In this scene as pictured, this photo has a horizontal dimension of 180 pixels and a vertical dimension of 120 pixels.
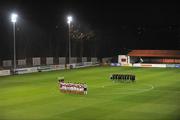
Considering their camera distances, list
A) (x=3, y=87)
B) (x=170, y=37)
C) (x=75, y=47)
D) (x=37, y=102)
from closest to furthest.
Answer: (x=37, y=102) < (x=3, y=87) < (x=75, y=47) < (x=170, y=37)

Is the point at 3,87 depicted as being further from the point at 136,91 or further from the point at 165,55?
the point at 165,55

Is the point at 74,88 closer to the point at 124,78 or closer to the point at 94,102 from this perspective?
the point at 94,102

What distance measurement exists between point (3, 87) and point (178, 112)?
75.6ft

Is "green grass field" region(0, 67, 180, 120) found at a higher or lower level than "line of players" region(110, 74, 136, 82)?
lower

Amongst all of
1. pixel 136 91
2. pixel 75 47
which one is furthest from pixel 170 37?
pixel 136 91

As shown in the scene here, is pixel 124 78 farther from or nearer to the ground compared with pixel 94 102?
farther from the ground

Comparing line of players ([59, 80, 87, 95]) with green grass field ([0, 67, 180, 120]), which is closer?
green grass field ([0, 67, 180, 120])

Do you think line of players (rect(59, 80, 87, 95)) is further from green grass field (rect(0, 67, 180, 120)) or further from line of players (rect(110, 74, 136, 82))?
line of players (rect(110, 74, 136, 82))

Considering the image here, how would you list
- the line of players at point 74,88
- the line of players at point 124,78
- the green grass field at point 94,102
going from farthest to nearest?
1. the line of players at point 124,78
2. the line of players at point 74,88
3. the green grass field at point 94,102

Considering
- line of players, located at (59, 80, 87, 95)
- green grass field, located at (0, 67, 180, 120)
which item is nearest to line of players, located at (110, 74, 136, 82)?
green grass field, located at (0, 67, 180, 120)

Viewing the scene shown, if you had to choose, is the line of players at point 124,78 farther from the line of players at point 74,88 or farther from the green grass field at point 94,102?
the line of players at point 74,88

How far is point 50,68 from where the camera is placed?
6856cm

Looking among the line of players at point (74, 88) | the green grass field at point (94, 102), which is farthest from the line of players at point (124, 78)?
the line of players at point (74, 88)

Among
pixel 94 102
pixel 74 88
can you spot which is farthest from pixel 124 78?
pixel 94 102
